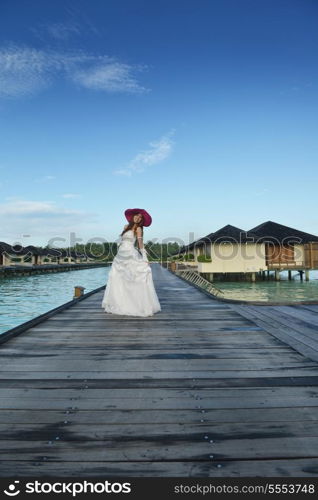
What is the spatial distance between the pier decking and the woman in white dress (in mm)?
1940

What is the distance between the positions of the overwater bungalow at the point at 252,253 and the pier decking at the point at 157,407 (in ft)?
83.6

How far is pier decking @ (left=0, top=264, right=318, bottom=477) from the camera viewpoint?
1726 millimetres

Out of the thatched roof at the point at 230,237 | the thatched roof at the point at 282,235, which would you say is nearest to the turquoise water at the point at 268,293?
the thatched roof at the point at 230,237

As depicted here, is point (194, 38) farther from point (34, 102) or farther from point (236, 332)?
point (236, 332)

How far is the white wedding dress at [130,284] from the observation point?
6.51m

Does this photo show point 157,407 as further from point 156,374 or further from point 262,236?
point 262,236

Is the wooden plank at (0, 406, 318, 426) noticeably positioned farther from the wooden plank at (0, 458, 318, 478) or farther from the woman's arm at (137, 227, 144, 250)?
the woman's arm at (137, 227, 144, 250)

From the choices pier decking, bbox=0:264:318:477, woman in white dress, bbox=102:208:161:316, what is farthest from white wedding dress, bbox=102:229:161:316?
pier decking, bbox=0:264:318:477

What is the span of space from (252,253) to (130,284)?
2560cm

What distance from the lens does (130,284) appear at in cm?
657

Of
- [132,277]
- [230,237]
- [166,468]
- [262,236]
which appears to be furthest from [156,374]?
[262,236]

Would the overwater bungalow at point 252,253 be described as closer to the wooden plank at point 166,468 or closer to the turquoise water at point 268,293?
the turquoise water at point 268,293

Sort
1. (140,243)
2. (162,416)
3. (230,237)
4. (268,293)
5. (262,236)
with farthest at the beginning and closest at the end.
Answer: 1. (262,236)
2. (230,237)
3. (268,293)
4. (140,243)
5. (162,416)
